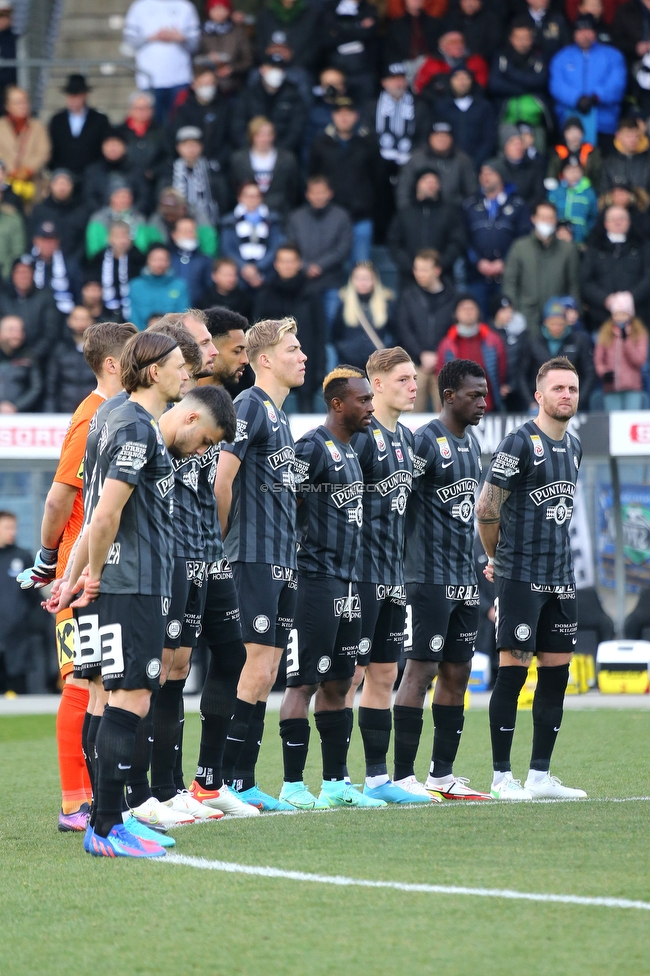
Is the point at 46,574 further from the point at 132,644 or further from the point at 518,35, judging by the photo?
the point at 518,35

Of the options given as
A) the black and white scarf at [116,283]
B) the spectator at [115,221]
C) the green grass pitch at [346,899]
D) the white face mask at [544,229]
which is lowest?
the green grass pitch at [346,899]

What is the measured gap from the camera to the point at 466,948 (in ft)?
13.9

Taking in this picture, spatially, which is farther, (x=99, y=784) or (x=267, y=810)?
(x=267, y=810)

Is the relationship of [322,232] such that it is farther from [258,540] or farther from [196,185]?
[258,540]

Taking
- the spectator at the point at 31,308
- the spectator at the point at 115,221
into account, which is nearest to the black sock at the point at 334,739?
the spectator at the point at 31,308

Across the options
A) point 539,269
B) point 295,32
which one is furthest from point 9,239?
point 539,269

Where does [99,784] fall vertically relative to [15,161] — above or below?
below

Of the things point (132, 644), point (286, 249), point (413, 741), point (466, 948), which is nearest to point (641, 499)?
point (286, 249)

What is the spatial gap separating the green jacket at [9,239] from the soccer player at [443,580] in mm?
9252

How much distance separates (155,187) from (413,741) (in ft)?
33.2

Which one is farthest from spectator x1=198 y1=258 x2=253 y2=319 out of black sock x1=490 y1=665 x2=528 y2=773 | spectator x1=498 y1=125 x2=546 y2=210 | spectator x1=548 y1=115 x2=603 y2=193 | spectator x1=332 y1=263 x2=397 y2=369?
black sock x1=490 y1=665 x2=528 y2=773

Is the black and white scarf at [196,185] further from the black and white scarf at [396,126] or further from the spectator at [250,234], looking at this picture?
the black and white scarf at [396,126]

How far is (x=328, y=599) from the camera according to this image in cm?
704

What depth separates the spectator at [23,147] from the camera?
1669cm
